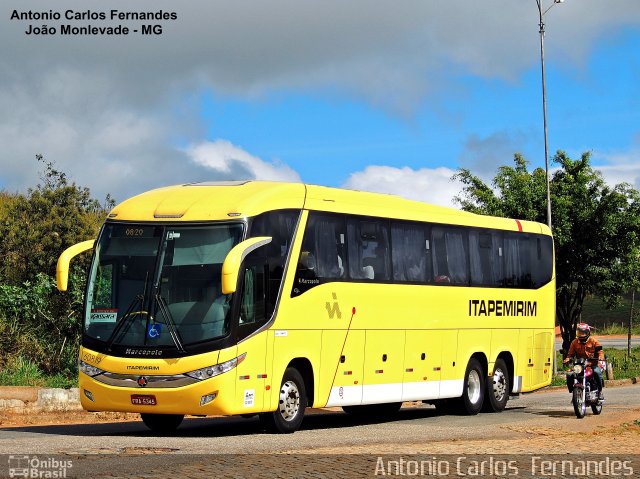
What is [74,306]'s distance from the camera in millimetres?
26312

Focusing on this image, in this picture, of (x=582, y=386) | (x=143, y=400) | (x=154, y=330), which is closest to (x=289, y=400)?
(x=143, y=400)

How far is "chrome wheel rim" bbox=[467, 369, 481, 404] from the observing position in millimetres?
23281

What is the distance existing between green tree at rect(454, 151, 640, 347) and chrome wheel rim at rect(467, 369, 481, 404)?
65.7 ft

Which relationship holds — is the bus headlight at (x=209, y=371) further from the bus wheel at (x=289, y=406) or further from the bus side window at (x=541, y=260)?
the bus side window at (x=541, y=260)

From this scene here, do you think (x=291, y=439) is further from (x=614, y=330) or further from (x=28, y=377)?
(x=614, y=330)

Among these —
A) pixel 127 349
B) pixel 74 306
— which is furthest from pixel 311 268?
pixel 74 306

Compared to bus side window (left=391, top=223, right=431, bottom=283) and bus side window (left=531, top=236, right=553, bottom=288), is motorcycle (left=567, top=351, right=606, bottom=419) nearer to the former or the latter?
bus side window (left=391, top=223, right=431, bottom=283)

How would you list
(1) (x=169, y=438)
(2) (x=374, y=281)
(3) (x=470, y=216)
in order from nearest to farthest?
1. (1) (x=169, y=438)
2. (2) (x=374, y=281)
3. (3) (x=470, y=216)

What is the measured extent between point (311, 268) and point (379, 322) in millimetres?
2395

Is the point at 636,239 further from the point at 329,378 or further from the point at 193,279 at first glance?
the point at 193,279

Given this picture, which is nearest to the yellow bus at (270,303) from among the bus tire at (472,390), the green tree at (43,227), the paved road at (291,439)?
the bus tire at (472,390)

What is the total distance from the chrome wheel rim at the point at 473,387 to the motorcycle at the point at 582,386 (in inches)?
90.5

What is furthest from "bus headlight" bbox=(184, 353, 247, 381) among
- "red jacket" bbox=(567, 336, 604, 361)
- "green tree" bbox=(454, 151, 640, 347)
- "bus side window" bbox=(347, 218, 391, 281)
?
"green tree" bbox=(454, 151, 640, 347)

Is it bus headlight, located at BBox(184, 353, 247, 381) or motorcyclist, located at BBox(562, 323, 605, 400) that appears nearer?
bus headlight, located at BBox(184, 353, 247, 381)
